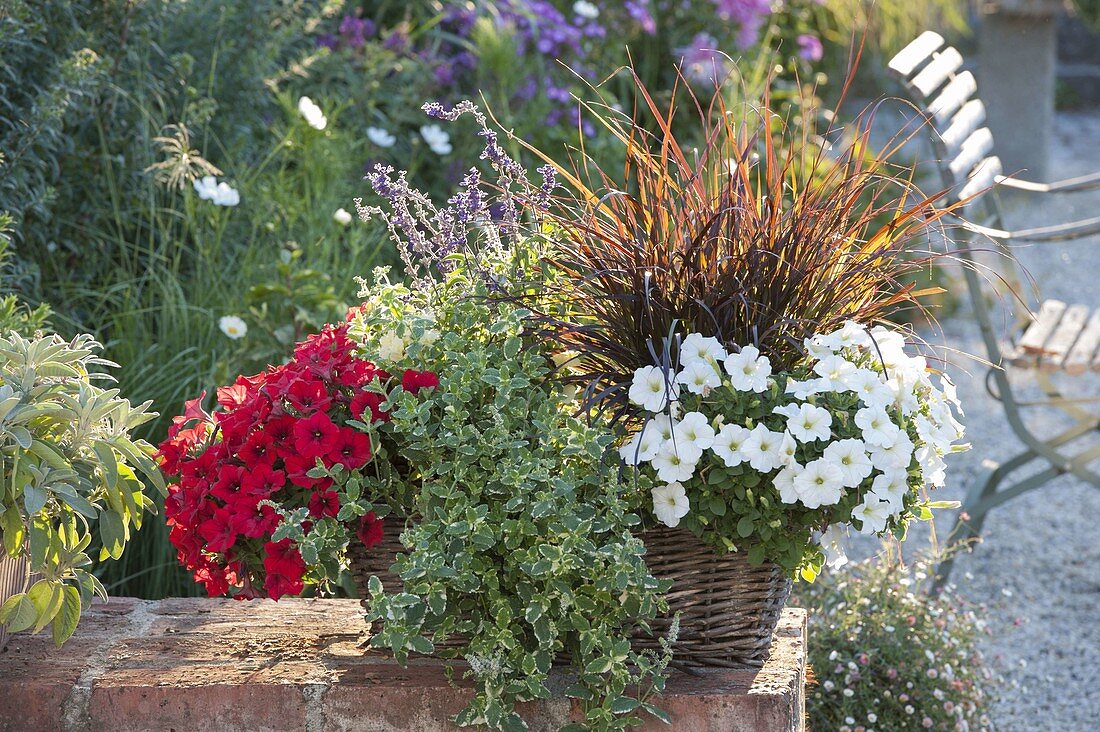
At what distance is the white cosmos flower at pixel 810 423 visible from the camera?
153cm

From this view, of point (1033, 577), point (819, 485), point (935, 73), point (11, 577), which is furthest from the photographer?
point (1033, 577)

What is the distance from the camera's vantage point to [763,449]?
1540mm

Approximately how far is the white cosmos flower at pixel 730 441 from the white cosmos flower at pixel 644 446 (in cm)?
8

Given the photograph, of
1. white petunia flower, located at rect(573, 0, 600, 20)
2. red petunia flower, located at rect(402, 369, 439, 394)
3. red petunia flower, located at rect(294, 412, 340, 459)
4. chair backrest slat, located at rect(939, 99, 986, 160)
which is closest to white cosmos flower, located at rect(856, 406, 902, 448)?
red petunia flower, located at rect(402, 369, 439, 394)

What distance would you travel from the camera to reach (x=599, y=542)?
160 centimetres

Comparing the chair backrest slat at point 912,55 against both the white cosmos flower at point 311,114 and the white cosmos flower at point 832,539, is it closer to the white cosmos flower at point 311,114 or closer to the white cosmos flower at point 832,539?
the white cosmos flower at point 311,114

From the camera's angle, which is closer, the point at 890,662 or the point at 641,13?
the point at 890,662

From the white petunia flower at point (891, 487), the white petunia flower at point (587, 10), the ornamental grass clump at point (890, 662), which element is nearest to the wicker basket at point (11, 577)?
the white petunia flower at point (891, 487)

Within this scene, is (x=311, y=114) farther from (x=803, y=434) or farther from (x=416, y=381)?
(x=803, y=434)

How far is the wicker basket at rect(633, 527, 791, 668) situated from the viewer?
5.35ft

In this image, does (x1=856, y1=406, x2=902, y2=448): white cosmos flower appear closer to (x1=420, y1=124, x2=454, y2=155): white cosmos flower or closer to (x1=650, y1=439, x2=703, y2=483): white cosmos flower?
(x1=650, y1=439, x2=703, y2=483): white cosmos flower

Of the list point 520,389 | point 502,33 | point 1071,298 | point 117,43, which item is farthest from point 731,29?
point 520,389

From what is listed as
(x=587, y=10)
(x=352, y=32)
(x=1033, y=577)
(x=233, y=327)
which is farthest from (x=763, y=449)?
(x=587, y=10)

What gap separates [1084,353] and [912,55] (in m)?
0.88
